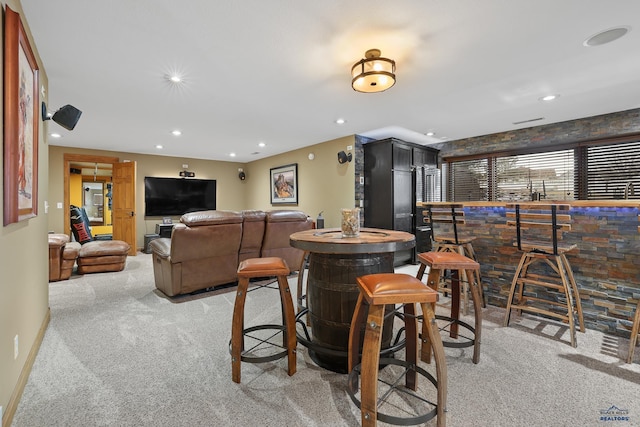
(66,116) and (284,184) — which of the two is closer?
(66,116)

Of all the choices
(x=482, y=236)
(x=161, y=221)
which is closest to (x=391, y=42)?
(x=482, y=236)

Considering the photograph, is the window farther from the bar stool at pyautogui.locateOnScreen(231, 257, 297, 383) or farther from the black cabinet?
the bar stool at pyautogui.locateOnScreen(231, 257, 297, 383)

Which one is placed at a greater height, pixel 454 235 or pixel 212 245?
pixel 454 235

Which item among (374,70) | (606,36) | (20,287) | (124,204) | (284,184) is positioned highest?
(606,36)

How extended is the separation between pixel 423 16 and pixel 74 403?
3133 mm

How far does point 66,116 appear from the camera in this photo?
2.44 m

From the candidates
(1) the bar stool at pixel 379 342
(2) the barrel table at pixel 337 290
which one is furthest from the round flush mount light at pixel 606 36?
(1) the bar stool at pixel 379 342

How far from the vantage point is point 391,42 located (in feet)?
7.52

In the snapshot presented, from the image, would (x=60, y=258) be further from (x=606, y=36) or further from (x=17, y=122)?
(x=606, y=36)

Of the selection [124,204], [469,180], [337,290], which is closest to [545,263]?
[337,290]

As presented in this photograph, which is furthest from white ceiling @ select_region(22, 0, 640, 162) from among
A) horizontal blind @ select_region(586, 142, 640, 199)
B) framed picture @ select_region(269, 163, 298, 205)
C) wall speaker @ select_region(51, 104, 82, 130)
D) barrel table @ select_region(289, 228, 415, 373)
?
framed picture @ select_region(269, 163, 298, 205)

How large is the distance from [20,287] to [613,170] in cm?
648

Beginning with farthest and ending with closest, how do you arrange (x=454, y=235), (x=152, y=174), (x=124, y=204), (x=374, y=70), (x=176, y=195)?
(x=176, y=195)
(x=152, y=174)
(x=124, y=204)
(x=454, y=235)
(x=374, y=70)

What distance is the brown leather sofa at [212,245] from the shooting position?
10.7 feet
